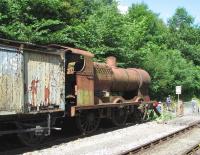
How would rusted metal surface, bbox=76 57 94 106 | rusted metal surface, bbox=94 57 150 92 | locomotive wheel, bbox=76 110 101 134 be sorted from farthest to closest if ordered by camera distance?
rusted metal surface, bbox=94 57 150 92 → locomotive wheel, bbox=76 110 101 134 → rusted metal surface, bbox=76 57 94 106

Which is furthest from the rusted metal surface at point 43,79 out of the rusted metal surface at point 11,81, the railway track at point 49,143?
the railway track at point 49,143

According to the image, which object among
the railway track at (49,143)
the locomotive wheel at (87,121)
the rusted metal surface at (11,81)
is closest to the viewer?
the rusted metal surface at (11,81)

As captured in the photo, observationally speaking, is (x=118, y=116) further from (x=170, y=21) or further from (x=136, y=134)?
(x=170, y=21)

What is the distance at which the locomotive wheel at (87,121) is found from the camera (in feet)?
57.3

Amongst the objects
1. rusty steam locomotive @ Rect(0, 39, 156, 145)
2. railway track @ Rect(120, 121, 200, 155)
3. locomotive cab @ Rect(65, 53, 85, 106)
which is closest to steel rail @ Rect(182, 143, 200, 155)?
railway track @ Rect(120, 121, 200, 155)

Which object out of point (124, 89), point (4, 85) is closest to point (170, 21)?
point (124, 89)

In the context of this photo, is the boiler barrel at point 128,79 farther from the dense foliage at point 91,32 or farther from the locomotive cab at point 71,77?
the locomotive cab at point 71,77

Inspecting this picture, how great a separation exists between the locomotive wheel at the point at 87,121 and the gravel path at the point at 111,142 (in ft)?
1.88

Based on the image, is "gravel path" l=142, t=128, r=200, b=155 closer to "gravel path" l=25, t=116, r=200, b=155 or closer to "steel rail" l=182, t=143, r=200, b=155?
"steel rail" l=182, t=143, r=200, b=155

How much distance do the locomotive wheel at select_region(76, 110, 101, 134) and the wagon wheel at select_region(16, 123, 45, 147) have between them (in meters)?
2.66

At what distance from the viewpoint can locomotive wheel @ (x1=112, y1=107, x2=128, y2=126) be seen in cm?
2099

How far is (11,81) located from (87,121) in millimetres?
6014

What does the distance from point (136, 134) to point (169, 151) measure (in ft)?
15.7

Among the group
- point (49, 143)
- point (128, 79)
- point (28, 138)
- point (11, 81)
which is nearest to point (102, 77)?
point (128, 79)
